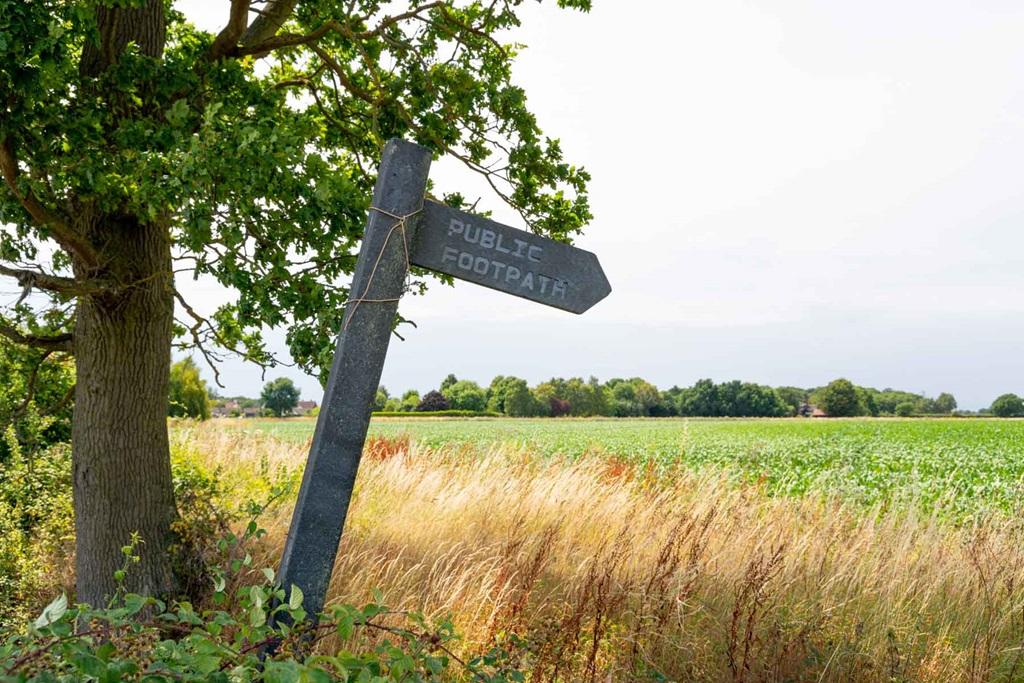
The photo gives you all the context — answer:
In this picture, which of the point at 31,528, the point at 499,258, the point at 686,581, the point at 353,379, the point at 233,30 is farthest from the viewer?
the point at 31,528

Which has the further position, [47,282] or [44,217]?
[47,282]

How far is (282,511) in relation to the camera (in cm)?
827

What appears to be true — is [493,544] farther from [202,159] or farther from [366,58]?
[366,58]

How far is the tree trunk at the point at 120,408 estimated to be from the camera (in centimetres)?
627

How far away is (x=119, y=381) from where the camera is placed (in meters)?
6.28

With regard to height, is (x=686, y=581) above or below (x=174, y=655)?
below

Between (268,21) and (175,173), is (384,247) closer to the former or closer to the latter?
(175,173)

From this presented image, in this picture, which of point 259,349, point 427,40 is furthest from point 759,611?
point 427,40

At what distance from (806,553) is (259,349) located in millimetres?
4838

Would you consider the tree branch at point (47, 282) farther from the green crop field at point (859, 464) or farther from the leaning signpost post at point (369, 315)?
Answer: the green crop field at point (859, 464)

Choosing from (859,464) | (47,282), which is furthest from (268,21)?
(859,464)

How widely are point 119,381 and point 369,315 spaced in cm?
363

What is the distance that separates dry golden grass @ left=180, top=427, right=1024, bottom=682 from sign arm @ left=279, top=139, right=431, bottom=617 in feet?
3.46

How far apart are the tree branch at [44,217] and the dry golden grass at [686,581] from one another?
2.73m
